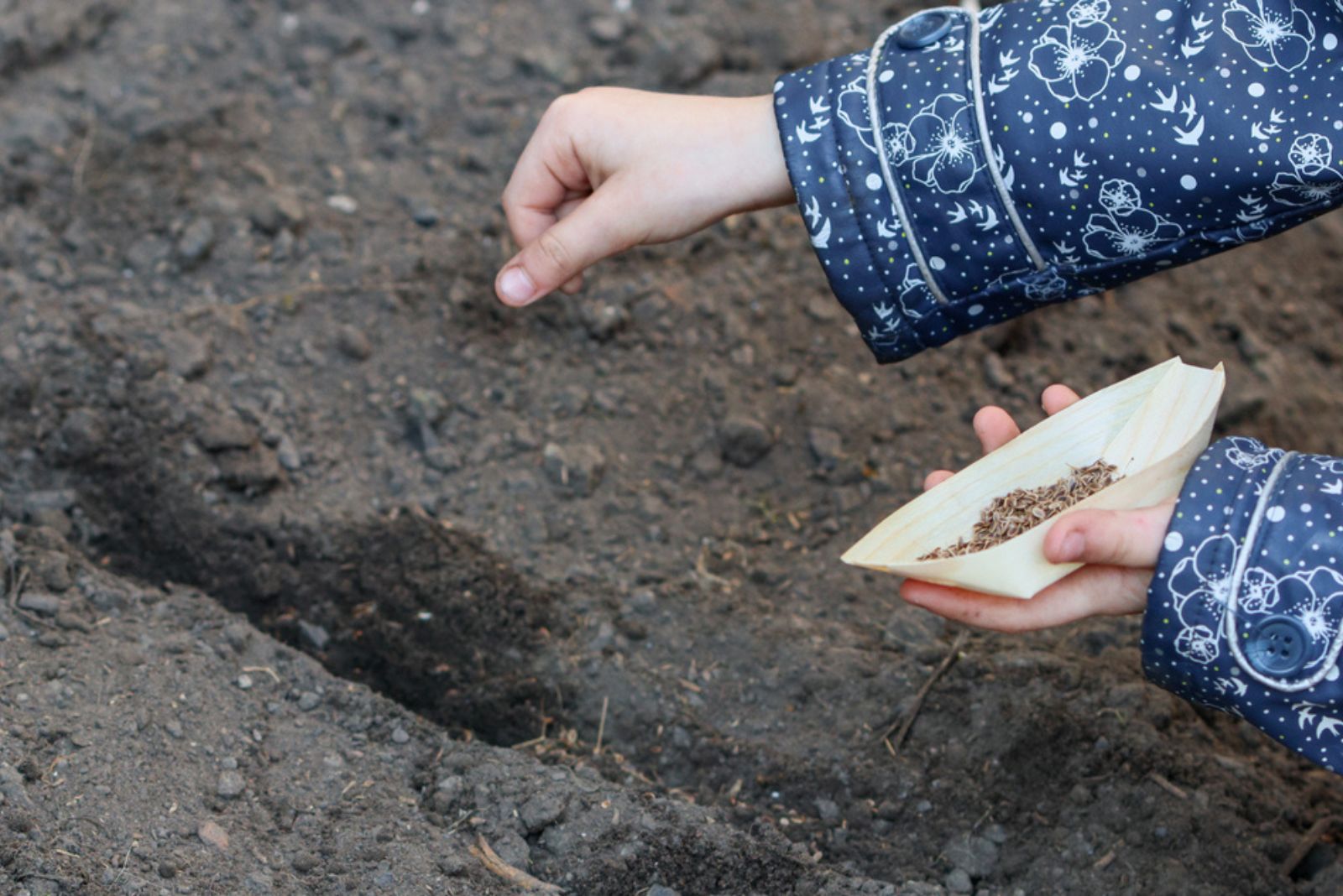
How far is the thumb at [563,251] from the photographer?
203cm

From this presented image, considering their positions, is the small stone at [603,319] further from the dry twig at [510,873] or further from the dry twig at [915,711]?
the dry twig at [510,873]

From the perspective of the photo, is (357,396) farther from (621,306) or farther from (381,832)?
(381,832)

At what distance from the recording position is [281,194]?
10.0 ft

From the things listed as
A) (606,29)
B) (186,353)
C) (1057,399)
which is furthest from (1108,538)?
(606,29)

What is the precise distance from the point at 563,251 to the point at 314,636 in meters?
0.85

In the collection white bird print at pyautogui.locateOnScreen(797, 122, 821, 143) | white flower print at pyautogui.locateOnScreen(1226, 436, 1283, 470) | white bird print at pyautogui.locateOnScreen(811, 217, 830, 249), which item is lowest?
white flower print at pyautogui.locateOnScreen(1226, 436, 1283, 470)

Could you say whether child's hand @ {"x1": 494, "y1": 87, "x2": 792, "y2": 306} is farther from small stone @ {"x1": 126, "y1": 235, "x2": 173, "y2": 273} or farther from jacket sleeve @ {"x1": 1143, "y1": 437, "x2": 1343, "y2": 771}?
small stone @ {"x1": 126, "y1": 235, "x2": 173, "y2": 273}

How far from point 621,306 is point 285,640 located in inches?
38.5

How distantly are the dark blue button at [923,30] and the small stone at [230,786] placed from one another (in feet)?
4.61

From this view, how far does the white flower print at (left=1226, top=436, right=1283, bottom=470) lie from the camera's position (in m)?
1.71

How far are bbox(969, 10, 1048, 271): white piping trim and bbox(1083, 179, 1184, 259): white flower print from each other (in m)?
0.08

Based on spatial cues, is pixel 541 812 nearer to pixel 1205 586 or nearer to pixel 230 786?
pixel 230 786

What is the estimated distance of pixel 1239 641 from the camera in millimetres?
1644

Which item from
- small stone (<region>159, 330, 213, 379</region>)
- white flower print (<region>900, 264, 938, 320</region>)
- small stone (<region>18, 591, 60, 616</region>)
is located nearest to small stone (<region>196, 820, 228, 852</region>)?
small stone (<region>18, 591, 60, 616</region>)
